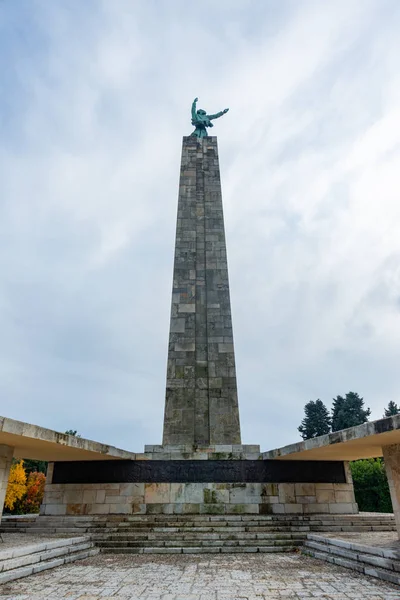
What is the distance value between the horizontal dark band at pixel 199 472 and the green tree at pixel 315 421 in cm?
3132

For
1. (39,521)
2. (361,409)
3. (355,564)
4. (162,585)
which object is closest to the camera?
(162,585)

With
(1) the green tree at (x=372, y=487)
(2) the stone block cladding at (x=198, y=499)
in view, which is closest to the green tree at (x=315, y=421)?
(1) the green tree at (x=372, y=487)

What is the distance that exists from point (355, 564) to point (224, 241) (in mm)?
13515

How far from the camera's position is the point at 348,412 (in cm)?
4081

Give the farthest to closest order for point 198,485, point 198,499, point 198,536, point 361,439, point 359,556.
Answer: point 198,485
point 198,499
point 198,536
point 361,439
point 359,556

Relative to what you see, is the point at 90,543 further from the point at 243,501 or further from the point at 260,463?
the point at 260,463

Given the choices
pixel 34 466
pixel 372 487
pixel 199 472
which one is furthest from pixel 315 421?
pixel 199 472

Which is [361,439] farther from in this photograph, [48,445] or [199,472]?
[48,445]

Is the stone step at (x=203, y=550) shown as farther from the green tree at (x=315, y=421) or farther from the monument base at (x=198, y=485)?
the green tree at (x=315, y=421)

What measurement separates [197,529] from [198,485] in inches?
95.4

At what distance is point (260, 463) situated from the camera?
12852 millimetres

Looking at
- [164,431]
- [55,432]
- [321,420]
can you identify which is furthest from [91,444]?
[321,420]

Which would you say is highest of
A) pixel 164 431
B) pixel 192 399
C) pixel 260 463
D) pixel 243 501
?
pixel 192 399

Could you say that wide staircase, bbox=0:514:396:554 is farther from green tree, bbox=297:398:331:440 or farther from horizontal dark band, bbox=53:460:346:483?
green tree, bbox=297:398:331:440
